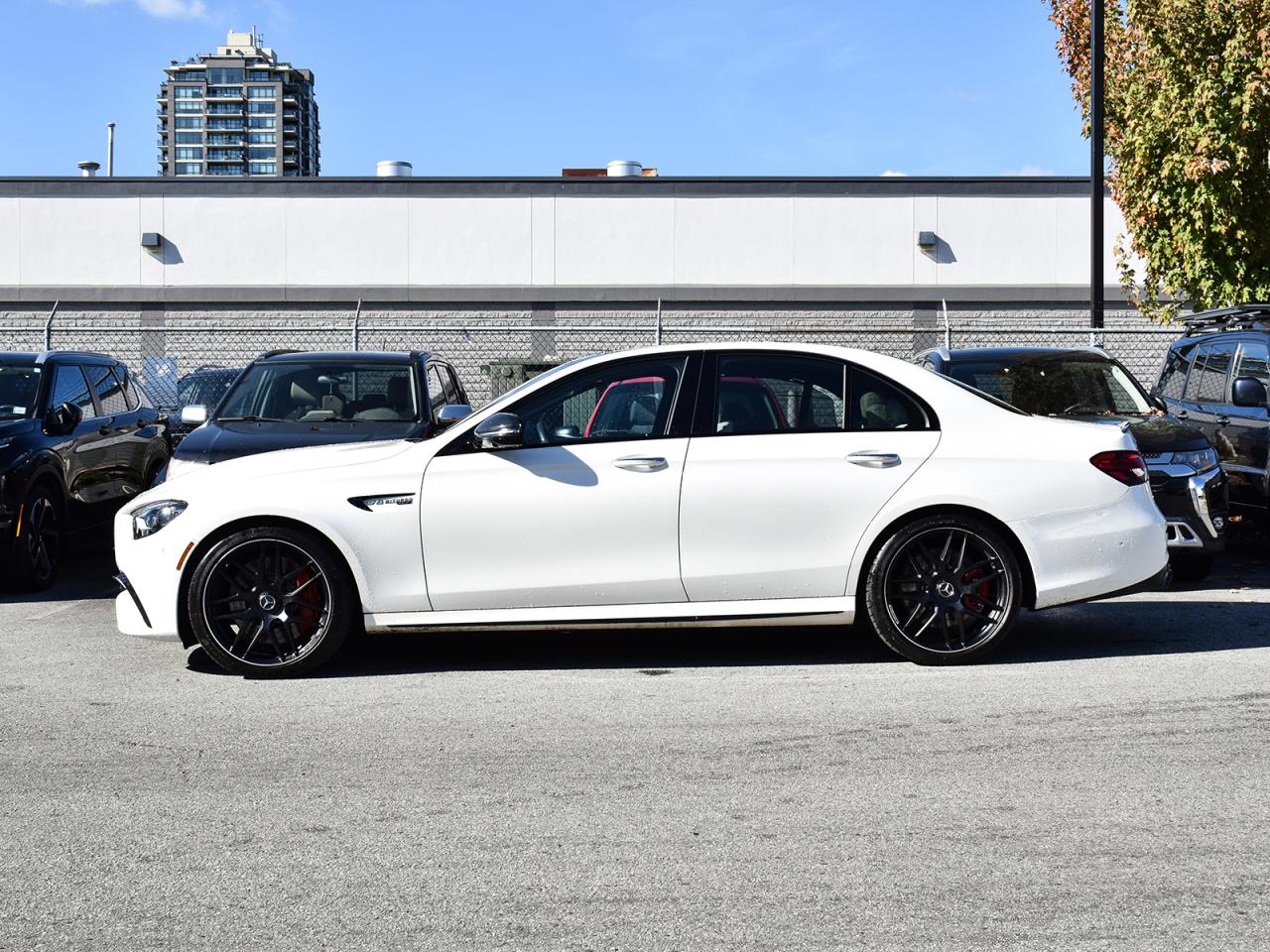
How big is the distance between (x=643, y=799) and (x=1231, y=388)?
7762 millimetres

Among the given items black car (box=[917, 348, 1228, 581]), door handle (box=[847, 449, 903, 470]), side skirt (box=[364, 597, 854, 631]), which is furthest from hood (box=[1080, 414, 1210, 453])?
side skirt (box=[364, 597, 854, 631])

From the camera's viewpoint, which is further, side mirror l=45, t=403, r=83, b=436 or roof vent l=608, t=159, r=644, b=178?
roof vent l=608, t=159, r=644, b=178

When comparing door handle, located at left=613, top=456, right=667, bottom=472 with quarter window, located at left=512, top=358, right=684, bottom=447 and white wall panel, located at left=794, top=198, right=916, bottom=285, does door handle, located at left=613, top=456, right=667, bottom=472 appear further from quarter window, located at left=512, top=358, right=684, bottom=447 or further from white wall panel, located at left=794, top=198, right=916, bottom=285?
white wall panel, located at left=794, top=198, right=916, bottom=285

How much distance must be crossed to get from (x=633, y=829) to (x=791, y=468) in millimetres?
2633

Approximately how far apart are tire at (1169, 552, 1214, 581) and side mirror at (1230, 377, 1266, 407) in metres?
1.12

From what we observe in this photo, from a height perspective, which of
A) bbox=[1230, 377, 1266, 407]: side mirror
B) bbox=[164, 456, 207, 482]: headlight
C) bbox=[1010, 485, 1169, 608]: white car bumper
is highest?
bbox=[1230, 377, 1266, 407]: side mirror

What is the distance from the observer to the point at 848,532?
21.4 feet

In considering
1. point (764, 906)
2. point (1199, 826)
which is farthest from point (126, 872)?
point (1199, 826)

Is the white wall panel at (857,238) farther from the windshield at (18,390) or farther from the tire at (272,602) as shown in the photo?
the tire at (272,602)

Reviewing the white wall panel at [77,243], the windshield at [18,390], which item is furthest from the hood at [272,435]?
the white wall panel at [77,243]

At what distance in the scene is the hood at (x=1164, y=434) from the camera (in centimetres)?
897

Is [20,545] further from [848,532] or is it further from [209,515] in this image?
[848,532]

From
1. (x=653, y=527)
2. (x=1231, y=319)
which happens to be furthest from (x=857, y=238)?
(x=653, y=527)

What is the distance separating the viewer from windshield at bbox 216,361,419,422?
10000 millimetres
